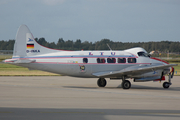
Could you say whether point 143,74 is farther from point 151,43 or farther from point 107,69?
point 151,43

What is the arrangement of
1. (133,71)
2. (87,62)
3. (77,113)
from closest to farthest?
(77,113) → (133,71) → (87,62)

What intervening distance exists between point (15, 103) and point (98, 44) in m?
73.8

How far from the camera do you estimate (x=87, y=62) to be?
2180 cm

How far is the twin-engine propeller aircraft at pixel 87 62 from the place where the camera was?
21.2m

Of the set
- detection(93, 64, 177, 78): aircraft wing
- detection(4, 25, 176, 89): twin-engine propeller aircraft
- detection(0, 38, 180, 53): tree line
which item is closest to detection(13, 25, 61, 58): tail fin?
detection(4, 25, 176, 89): twin-engine propeller aircraft

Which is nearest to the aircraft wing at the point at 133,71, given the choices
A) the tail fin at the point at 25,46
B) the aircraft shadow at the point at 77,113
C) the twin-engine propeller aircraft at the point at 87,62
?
the twin-engine propeller aircraft at the point at 87,62

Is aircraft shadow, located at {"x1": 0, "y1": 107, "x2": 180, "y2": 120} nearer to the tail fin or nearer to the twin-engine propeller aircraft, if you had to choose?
the twin-engine propeller aircraft

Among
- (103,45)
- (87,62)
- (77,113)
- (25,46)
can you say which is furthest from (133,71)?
(103,45)

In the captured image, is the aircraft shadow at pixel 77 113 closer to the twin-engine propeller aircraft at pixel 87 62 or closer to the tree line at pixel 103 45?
the twin-engine propeller aircraft at pixel 87 62

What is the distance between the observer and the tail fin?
21.2 m

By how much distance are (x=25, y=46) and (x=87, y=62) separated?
4826mm

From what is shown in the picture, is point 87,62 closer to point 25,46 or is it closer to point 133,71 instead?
point 133,71

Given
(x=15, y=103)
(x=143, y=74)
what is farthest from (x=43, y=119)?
(x=143, y=74)

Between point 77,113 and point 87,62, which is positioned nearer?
point 77,113
